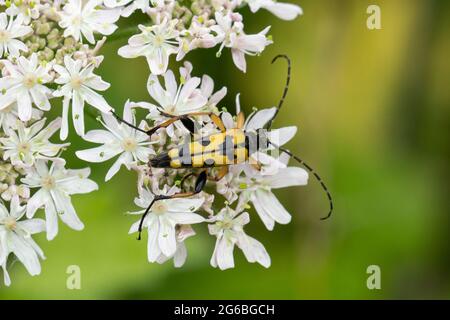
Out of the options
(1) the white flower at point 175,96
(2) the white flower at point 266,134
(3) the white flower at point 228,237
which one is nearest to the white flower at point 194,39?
(1) the white flower at point 175,96

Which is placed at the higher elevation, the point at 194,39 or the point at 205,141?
the point at 194,39

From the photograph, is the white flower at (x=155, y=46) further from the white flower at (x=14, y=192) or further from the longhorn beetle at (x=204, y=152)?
the white flower at (x=14, y=192)

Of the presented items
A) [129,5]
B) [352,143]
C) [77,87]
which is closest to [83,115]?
[77,87]

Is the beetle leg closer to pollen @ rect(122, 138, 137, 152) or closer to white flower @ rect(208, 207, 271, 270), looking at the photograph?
white flower @ rect(208, 207, 271, 270)

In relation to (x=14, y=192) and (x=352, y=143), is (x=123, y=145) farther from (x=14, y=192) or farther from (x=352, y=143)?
(x=352, y=143)

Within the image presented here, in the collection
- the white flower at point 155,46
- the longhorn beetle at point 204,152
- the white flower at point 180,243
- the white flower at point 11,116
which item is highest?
the white flower at point 155,46

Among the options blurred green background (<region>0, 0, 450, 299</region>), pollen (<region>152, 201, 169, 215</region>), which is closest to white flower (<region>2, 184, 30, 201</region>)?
pollen (<region>152, 201, 169, 215</region>)

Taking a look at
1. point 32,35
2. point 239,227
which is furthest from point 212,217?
point 32,35
